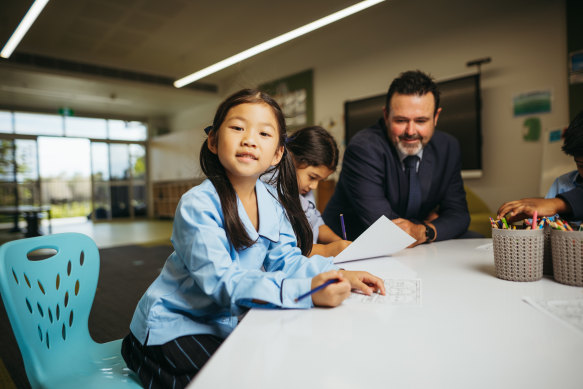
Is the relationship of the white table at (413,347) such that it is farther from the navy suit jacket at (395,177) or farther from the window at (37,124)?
the window at (37,124)

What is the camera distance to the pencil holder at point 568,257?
71 cm

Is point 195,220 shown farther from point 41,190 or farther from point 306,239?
point 41,190

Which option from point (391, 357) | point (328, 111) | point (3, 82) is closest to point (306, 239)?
point (391, 357)

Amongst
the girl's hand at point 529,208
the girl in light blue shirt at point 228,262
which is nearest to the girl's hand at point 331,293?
→ the girl in light blue shirt at point 228,262

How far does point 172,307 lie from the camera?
0.81 meters

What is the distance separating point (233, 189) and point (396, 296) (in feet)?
1.56

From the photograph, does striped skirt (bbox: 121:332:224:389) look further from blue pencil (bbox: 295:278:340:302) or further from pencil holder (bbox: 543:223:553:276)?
pencil holder (bbox: 543:223:553:276)

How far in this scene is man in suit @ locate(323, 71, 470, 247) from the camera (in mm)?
1631

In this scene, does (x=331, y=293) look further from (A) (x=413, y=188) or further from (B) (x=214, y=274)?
(A) (x=413, y=188)

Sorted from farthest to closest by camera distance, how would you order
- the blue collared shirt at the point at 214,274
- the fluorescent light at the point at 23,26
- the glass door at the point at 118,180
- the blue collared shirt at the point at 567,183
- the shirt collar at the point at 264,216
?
the glass door at the point at 118,180, the fluorescent light at the point at 23,26, the blue collared shirt at the point at 567,183, the shirt collar at the point at 264,216, the blue collared shirt at the point at 214,274

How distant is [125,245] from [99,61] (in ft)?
12.1

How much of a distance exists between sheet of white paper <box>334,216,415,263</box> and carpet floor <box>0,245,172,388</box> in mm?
1597

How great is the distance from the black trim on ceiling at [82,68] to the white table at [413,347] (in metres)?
7.47

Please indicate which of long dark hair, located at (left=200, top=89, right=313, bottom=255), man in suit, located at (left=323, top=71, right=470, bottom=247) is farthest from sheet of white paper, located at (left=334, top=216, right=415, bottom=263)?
man in suit, located at (left=323, top=71, right=470, bottom=247)
